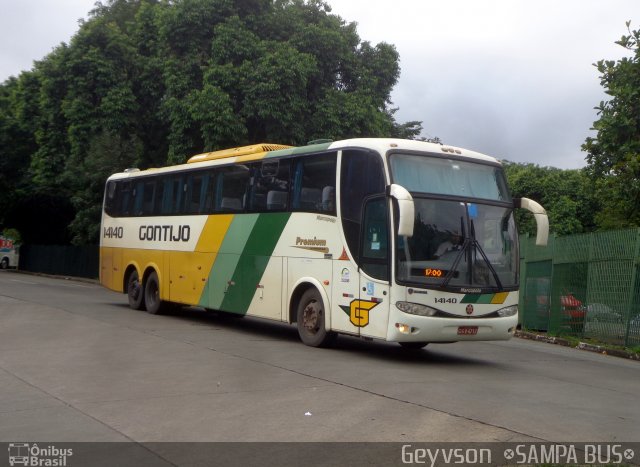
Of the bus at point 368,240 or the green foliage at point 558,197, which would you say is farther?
the green foliage at point 558,197

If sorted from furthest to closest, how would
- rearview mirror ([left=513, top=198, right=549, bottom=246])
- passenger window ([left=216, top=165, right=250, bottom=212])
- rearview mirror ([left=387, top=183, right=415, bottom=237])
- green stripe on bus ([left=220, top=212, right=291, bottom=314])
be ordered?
passenger window ([left=216, top=165, right=250, bottom=212])
green stripe on bus ([left=220, top=212, right=291, bottom=314])
rearview mirror ([left=513, top=198, right=549, bottom=246])
rearview mirror ([left=387, top=183, right=415, bottom=237])

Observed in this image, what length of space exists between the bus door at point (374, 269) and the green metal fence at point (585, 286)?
7.65 meters

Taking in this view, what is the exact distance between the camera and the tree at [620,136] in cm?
1891

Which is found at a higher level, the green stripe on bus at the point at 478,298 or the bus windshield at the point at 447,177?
the bus windshield at the point at 447,177

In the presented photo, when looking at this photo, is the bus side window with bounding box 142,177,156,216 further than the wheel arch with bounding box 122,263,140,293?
No

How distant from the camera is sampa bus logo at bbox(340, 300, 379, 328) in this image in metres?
12.7

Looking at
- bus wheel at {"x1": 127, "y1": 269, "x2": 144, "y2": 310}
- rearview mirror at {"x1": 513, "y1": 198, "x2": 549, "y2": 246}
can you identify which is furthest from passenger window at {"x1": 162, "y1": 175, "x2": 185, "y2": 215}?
rearview mirror at {"x1": 513, "y1": 198, "x2": 549, "y2": 246}

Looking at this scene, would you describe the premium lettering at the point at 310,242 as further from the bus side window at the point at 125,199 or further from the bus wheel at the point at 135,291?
the bus side window at the point at 125,199

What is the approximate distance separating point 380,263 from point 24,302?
12670 millimetres

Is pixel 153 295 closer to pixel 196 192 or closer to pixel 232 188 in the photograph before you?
pixel 196 192

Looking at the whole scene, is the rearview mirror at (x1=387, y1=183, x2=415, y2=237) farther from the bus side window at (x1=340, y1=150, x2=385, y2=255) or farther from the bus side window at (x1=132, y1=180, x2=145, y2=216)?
the bus side window at (x1=132, y1=180, x2=145, y2=216)

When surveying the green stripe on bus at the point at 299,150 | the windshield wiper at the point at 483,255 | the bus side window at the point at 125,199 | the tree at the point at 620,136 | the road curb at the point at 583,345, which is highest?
the tree at the point at 620,136

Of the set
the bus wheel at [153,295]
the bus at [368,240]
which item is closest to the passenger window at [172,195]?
the bus at [368,240]

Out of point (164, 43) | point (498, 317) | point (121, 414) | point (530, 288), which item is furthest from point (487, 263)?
point (164, 43)
